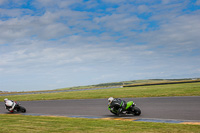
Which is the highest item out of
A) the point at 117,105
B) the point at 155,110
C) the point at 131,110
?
the point at 117,105

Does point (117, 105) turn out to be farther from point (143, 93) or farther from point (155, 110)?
point (143, 93)

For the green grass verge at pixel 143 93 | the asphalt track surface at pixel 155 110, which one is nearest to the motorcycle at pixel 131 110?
the asphalt track surface at pixel 155 110

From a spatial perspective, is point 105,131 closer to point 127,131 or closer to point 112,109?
point 127,131

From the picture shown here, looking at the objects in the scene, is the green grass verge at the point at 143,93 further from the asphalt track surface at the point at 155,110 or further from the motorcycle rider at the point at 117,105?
the motorcycle rider at the point at 117,105

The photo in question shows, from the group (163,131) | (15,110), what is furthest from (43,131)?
(15,110)

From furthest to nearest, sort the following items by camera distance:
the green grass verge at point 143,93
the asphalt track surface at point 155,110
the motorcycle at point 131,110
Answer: the green grass verge at point 143,93 → the motorcycle at point 131,110 → the asphalt track surface at point 155,110

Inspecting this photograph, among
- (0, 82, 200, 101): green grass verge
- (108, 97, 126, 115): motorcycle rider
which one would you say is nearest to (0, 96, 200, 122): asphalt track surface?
(108, 97, 126, 115): motorcycle rider

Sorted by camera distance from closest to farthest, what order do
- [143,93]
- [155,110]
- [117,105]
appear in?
[117,105] → [155,110] → [143,93]

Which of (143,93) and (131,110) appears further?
(143,93)

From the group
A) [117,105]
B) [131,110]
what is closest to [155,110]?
[131,110]

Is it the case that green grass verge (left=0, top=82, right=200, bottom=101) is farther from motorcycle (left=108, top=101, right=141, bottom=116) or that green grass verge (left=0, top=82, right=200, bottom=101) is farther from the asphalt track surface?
motorcycle (left=108, top=101, right=141, bottom=116)

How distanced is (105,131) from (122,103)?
509cm

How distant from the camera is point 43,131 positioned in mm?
8719

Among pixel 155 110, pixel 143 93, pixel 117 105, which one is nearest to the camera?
pixel 117 105
